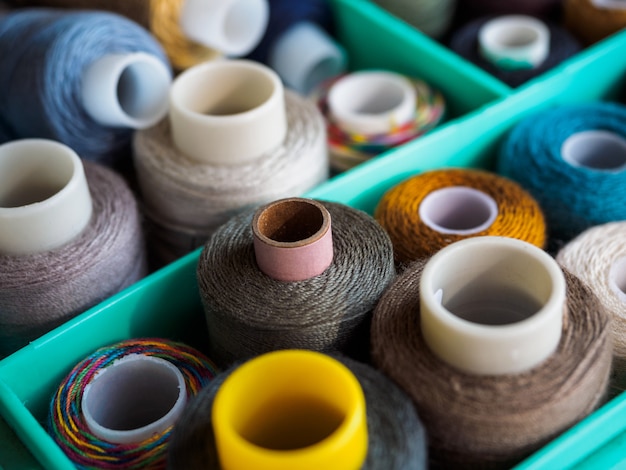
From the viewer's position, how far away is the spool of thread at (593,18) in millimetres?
1399

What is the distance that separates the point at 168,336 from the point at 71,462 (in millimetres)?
267

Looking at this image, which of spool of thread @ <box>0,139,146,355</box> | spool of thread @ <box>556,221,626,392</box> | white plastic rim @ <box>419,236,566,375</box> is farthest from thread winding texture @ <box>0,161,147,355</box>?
spool of thread @ <box>556,221,626,392</box>

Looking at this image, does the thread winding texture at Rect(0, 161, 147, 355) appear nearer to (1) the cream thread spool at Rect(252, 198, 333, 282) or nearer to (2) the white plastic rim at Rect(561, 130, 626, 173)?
(1) the cream thread spool at Rect(252, 198, 333, 282)

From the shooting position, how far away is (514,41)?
4.71ft

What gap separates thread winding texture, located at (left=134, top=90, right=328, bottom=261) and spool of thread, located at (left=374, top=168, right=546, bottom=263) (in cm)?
13

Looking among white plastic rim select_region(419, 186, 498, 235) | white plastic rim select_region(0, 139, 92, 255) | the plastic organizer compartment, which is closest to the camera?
the plastic organizer compartment

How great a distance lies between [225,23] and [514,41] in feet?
1.76

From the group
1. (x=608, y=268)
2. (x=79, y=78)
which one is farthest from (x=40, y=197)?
(x=608, y=268)

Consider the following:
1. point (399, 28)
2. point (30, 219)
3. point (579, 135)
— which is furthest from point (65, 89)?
point (579, 135)

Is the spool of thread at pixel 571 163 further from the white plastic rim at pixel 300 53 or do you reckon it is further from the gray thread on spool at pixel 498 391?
the white plastic rim at pixel 300 53

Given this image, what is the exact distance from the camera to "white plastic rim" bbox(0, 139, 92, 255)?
3.08ft

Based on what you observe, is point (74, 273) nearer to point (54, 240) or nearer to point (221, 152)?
point (54, 240)

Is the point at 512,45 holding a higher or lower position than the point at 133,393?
higher

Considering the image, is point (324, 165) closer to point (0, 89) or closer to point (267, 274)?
point (267, 274)
